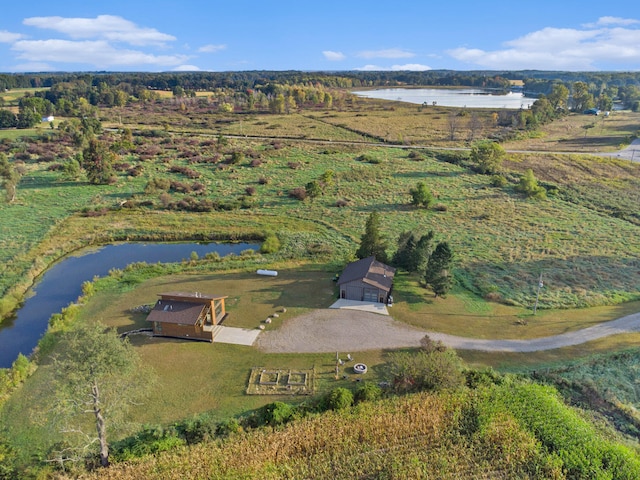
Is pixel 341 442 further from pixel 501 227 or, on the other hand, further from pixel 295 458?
pixel 501 227

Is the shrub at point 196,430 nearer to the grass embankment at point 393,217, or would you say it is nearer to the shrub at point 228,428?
the shrub at point 228,428

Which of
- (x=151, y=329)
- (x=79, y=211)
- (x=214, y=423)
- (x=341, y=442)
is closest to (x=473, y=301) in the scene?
(x=341, y=442)

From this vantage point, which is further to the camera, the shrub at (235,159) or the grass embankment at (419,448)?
the shrub at (235,159)

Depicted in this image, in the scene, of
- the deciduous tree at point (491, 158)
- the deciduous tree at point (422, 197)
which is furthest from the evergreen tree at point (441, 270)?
the deciduous tree at point (491, 158)

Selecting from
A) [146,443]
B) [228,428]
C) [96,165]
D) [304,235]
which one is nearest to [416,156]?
[304,235]

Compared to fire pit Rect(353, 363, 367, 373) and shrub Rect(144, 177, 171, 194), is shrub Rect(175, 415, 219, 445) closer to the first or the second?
fire pit Rect(353, 363, 367, 373)

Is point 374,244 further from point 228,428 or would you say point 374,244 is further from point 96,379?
point 96,379

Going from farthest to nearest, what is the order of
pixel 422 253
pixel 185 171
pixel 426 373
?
pixel 185 171 → pixel 422 253 → pixel 426 373
